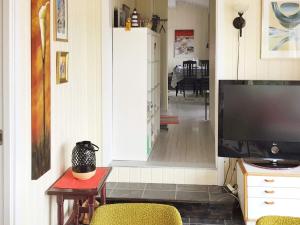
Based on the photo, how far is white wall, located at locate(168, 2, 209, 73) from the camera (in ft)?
46.8

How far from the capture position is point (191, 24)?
1445 centimetres

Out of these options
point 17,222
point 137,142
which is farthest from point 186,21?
point 17,222

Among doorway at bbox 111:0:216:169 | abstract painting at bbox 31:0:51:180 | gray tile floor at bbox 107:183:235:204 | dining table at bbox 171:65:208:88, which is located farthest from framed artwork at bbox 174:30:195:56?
Result: abstract painting at bbox 31:0:51:180

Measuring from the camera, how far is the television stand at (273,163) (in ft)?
12.9

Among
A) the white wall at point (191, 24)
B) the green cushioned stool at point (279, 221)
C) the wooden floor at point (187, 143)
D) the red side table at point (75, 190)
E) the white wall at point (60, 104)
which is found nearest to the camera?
the green cushioned stool at point (279, 221)

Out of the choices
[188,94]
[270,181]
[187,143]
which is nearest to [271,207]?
[270,181]

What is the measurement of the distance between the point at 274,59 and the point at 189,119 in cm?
451

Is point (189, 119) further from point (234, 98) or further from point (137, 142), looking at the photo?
point (234, 98)

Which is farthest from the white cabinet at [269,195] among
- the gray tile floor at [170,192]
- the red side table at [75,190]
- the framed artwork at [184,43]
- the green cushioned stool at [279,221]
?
the framed artwork at [184,43]

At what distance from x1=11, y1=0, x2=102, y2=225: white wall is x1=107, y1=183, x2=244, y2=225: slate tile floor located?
1.95 ft

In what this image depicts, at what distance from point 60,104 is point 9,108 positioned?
0.87 metres

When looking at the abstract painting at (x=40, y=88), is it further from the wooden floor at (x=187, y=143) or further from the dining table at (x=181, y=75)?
the dining table at (x=181, y=75)

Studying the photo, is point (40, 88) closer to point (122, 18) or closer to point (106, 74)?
point (106, 74)

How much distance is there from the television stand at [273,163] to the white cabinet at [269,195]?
0.19m
